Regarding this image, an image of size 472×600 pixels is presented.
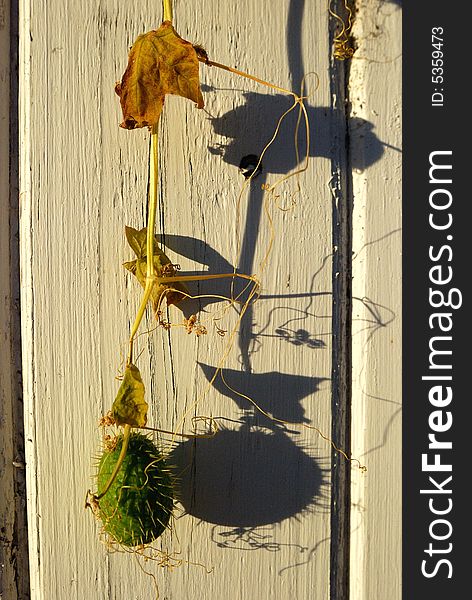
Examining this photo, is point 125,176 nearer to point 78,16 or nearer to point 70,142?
point 70,142

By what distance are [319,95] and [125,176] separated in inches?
8.3

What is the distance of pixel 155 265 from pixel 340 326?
0.20 metres

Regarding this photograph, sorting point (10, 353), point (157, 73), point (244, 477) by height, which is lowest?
point (244, 477)

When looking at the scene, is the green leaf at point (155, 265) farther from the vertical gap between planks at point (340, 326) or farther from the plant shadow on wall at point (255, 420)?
→ the vertical gap between planks at point (340, 326)

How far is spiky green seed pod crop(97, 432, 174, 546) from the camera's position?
49 cm

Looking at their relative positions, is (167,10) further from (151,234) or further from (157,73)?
(151,234)

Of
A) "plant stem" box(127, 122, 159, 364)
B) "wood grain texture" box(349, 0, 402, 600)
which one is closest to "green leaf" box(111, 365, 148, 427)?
"plant stem" box(127, 122, 159, 364)

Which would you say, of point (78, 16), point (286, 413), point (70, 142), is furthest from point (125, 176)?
point (286, 413)

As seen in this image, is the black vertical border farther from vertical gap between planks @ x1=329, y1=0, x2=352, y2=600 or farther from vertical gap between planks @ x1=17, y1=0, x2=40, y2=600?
vertical gap between planks @ x1=17, y1=0, x2=40, y2=600

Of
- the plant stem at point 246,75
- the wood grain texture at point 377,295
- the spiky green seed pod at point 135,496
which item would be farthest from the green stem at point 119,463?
the plant stem at point 246,75

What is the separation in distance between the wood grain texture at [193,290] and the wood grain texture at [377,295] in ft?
0.11

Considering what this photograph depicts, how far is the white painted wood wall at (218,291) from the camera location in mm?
558

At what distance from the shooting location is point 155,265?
0.53 m

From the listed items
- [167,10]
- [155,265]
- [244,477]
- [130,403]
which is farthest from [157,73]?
[244,477]
